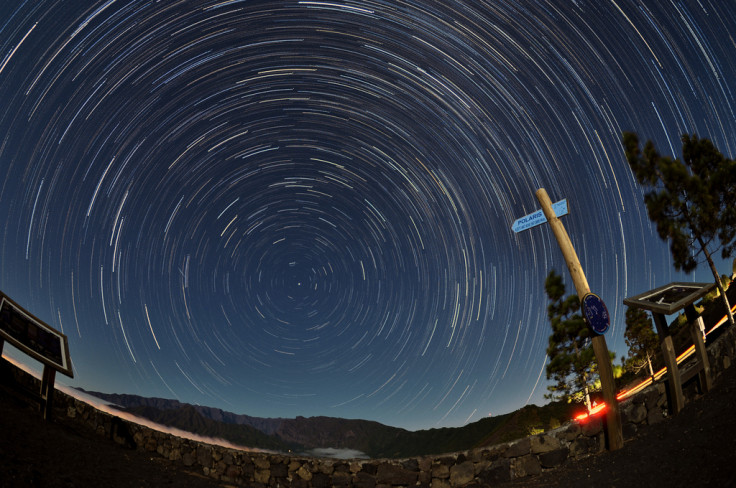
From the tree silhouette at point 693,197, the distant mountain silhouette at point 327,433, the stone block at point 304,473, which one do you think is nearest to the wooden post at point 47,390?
the stone block at point 304,473

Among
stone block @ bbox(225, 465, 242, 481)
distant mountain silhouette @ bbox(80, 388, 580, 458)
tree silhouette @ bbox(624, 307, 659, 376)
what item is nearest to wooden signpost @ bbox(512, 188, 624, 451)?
stone block @ bbox(225, 465, 242, 481)

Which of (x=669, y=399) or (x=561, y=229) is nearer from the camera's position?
(x=669, y=399)

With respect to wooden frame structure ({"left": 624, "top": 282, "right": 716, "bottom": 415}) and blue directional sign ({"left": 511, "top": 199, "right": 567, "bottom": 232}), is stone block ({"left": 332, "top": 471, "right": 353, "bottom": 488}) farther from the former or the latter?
blue directional sign ({"left": 511, "top": 199, "right": 567, "bottom": 232})

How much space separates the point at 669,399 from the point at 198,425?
182806mm

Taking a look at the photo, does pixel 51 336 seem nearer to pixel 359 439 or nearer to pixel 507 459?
pixel 507 459

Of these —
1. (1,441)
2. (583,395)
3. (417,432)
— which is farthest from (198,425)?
(1,441)

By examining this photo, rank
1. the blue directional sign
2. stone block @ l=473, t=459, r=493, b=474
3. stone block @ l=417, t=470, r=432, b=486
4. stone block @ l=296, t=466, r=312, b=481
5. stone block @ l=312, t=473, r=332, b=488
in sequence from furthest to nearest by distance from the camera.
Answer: stone block @ l=296, t=466, r=312, b=481 → stone block @ l=312, t=473, r=332, b=488 → the blue directional sign → stone block @ l=417, t=470, r=432, b=486 → stone block @ l=473, t=459, r=493, b=474

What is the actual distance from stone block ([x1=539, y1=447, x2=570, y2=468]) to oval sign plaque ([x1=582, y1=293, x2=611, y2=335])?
2037 mm

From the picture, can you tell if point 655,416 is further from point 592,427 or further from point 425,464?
point 425,464

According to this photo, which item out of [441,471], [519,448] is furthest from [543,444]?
[441,471]

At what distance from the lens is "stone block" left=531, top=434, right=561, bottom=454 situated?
21.0 feet

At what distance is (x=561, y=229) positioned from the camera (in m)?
7.11

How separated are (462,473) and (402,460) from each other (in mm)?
1191

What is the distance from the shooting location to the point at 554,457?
248 inches
